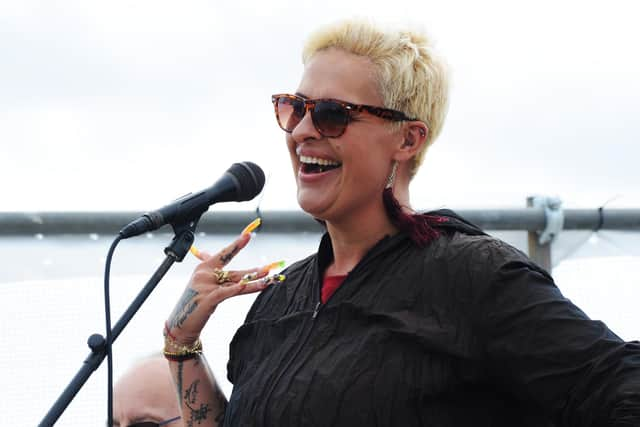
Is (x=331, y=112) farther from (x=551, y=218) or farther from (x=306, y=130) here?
(x=551, y=218)

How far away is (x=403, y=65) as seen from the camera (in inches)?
71.9

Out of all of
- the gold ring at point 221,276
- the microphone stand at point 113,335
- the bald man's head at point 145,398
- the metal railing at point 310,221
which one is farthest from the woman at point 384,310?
the metal railing at point 310,221

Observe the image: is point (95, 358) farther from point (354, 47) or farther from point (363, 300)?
point (354, 47)

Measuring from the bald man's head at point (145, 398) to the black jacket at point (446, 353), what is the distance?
87 centimetres

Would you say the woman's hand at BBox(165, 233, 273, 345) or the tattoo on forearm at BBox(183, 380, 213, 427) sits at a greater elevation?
the woman's hand at BBox(165, 233, 273, 345)

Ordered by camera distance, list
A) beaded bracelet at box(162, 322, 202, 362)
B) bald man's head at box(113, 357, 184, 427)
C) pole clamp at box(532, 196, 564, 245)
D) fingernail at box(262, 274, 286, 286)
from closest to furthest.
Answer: fingernail at box(262, 274, 286, 286)
beaded bracelet at box(162, 322, 202, 362)
bald man's head at box(113, 357, 184, 427)
pole clamp at box(532, 196, 564, 245)

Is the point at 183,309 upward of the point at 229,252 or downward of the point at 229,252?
downward

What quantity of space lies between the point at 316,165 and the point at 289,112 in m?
0.13

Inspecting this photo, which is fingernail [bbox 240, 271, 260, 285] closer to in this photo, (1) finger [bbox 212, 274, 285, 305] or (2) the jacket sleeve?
(1) finger [bbox 212, 274, 285, 305]

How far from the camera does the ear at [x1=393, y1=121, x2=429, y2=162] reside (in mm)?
1841

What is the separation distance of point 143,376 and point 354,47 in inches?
53.4

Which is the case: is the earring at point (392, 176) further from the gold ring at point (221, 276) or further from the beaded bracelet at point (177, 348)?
the beaded bracelet at point (177, 348)

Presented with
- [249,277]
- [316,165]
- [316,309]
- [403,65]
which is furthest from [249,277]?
[403,65]

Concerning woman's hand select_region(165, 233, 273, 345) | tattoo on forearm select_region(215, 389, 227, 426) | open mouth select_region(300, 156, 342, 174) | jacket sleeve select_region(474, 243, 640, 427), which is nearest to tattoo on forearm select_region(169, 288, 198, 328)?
woman's hand select_region(165, 233, 273, 345)
